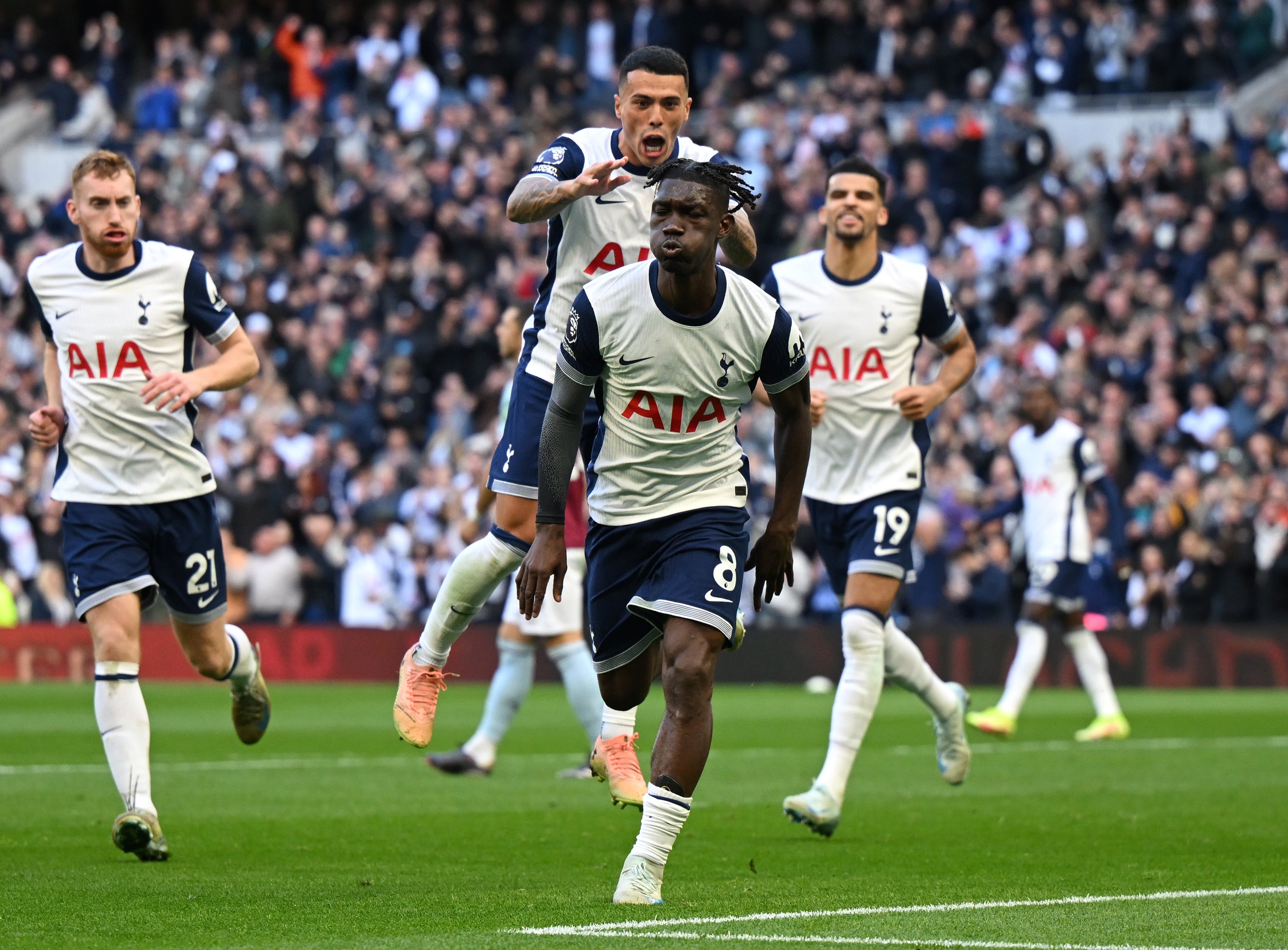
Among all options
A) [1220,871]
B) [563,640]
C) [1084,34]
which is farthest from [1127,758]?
[1084,34]

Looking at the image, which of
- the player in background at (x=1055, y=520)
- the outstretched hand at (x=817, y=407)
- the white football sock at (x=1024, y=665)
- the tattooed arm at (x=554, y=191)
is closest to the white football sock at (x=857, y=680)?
the outstretched hand at (x=817, y=407)

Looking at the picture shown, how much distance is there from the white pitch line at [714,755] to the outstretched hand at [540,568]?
6.24 m

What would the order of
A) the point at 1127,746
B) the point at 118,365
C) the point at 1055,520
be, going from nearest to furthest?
the point at 118,365
the point at 1127,746
the point at 1055,520

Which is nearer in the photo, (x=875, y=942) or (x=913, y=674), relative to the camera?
(x=875, y=942)

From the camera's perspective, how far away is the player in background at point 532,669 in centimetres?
1266

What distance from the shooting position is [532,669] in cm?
1293

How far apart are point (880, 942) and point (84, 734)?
11111 millimetres

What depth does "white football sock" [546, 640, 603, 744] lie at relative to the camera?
12648mm

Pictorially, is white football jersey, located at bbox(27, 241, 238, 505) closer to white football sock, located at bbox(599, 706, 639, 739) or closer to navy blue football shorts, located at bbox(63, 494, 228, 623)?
navy blue football shorts, located at bbox(63, 494, 228, 623)

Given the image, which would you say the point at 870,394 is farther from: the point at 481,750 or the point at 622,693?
the point at 481,750

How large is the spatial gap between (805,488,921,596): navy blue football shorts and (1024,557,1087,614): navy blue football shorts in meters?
6.54

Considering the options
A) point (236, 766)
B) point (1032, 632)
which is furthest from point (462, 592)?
point (1032, 632)

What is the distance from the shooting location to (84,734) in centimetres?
1616

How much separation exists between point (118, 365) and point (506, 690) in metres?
4.43
